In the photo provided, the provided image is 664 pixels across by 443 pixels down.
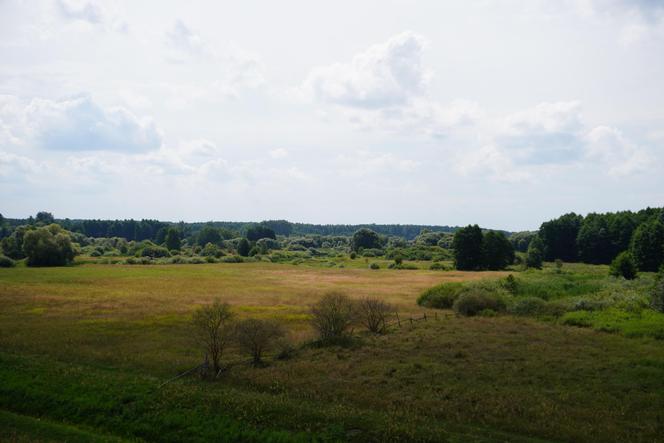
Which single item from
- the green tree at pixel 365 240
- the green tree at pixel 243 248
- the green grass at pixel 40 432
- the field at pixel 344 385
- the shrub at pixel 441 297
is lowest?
the green grass at pixel 40 432

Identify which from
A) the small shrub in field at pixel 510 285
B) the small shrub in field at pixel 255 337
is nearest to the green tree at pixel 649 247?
the small shrub in field at pixel 510 285

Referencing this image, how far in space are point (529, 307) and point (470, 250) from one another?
58.9m

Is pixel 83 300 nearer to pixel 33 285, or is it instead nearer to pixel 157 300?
pixel 157 300

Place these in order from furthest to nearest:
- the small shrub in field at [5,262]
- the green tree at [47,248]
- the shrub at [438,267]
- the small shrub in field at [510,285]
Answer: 1. the shrub at [438,267]
2. the green tree at [47,248]
3. the small shrub in field at [5,262]
4. the small shrub in field at [510,285]

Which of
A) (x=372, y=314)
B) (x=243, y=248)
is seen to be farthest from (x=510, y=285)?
(x=243, y=248)

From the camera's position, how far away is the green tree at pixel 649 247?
85375 mm

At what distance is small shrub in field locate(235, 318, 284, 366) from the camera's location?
93.0ft

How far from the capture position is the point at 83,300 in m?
52.0

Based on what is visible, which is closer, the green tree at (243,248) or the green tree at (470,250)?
the green tree at (470,250)

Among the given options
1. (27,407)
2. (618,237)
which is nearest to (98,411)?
(27,407)

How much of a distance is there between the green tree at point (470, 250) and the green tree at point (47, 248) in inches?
3401

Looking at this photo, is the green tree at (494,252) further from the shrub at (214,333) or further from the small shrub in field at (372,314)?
the shrub at (214,333)

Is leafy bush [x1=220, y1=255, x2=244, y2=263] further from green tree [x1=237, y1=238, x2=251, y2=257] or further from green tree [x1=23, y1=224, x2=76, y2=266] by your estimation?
green tree [x1=23, y1=224, x2=76, y2=266]

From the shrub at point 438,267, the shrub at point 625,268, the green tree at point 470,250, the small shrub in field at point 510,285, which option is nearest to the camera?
the small shrub in field at point 510,285
